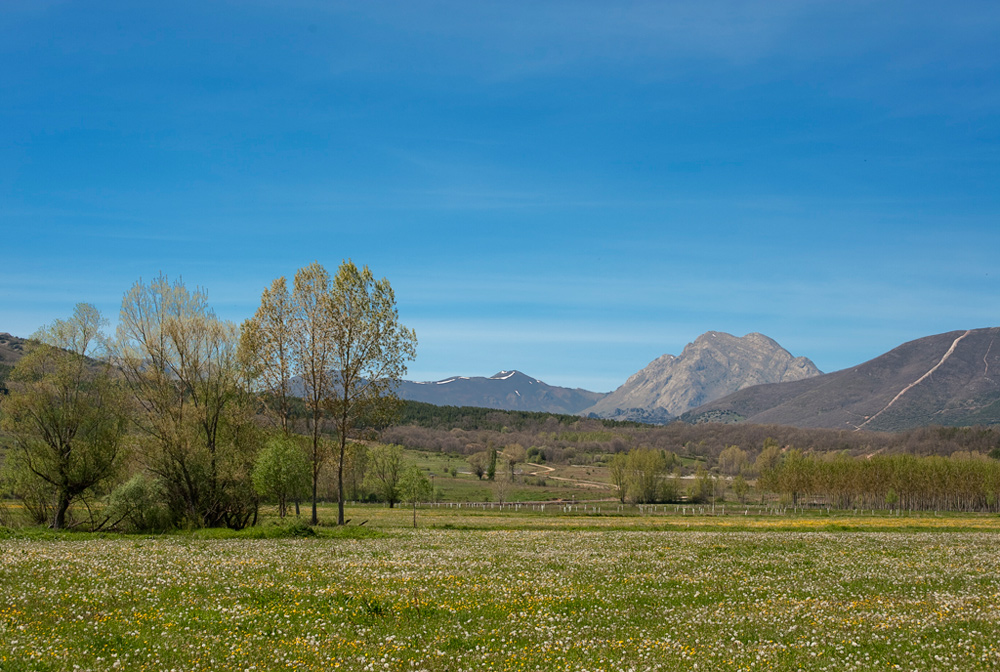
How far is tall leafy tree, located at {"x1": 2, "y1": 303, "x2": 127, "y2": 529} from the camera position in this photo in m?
47.1

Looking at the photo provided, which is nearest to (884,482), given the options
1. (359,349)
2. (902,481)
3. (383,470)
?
(902,481)

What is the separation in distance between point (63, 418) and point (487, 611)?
43.9 metres

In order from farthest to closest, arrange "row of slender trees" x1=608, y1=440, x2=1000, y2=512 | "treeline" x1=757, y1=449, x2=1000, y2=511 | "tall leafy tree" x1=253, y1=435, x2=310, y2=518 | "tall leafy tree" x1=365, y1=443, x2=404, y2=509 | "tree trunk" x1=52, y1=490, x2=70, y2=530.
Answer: "row of slender trees" x1=608, y1=440, x2=1000, y2=512
"treeline" x1=757, y1=449, x2=1000, y2=511
"tall leafy tree" x1=365, y1=443, x2=404, y2=509
"tall leafy tree" x1=253, y1=435, x2=310, y2=518
"tree trunk" x1=52, y1=490, x2=70, y2=530

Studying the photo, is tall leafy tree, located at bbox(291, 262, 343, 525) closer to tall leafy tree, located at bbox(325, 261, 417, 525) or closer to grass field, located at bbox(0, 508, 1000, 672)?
tall leafy tree, located at bbox(325, 261, 417, 525)

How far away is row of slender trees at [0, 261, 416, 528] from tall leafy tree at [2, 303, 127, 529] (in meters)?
0.07

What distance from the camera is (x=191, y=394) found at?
51844mm

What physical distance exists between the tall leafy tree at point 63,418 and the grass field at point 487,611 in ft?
74.9

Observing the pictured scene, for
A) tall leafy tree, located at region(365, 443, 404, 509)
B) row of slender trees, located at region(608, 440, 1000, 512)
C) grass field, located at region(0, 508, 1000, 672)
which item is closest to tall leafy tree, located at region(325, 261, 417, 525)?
grass field, located at region(0, 508, 1000, 672)

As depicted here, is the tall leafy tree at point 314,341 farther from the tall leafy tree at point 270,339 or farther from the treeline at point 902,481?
the treeline at point 902,481

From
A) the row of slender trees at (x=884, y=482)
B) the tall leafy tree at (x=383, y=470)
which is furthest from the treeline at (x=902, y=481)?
the tall leafy tree at (x=383, y=470)

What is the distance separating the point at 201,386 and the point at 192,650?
42.8 metres

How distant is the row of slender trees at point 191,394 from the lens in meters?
47.8

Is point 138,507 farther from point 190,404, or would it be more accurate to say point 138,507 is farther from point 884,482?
point 884,482

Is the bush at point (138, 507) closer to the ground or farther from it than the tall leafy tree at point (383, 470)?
farther from it
